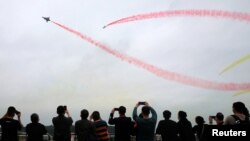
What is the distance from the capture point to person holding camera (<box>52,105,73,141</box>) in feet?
40.7

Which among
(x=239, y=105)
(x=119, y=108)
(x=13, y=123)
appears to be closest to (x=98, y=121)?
(x=119, y=108)

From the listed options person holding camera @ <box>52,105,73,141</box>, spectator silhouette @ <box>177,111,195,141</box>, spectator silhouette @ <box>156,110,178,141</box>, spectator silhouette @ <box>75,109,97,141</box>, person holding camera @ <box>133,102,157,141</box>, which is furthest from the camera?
spectator silhouette @ <box>177,111,195,141</box>

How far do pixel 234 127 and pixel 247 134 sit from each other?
24 centimetres

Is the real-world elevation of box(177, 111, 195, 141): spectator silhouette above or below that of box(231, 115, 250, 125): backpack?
below

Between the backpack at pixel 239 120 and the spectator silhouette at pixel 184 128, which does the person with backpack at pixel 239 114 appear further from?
the spectator silhouette at pixel 184 128

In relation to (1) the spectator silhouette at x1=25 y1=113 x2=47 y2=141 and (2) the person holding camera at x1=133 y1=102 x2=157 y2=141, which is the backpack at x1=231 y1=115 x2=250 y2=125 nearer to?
(2) the person holding camera at x1=133 y1=102 x2=157 y2=141

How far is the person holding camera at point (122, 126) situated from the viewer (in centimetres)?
1243

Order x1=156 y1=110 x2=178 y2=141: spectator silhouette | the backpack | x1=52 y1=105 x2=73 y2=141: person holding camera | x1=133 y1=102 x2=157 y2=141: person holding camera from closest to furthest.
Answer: the backpack, x1=133 y1=102 x2=157 y2=141: person holding camera, x1=52 y1=105 x2=73 y2=141: person holding camera, x1=156 y1=110 x2=178 y2=141: spectator silhouette

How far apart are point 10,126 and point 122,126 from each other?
3.79m

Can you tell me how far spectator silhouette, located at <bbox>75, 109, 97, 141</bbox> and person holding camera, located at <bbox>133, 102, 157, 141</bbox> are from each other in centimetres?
149

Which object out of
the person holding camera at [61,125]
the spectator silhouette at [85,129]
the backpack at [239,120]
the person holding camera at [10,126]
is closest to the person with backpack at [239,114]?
the backpack at [239,120]

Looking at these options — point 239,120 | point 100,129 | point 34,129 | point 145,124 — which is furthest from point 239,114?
point 34,129

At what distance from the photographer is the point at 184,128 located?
43.9 ft

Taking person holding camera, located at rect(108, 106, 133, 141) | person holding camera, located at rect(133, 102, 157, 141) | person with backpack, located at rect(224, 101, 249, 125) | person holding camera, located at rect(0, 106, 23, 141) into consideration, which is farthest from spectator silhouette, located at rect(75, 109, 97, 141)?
person with backpack, located at rect(224, 101, 249, 125)
